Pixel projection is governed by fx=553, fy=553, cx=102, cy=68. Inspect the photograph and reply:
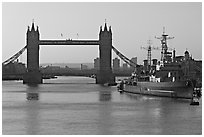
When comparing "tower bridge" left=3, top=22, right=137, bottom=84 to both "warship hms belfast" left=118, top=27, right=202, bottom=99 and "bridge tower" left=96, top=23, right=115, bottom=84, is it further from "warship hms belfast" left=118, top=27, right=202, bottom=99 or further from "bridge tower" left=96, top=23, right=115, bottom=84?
"warship hms belfast" left=118, top=27, right=202, bottom=99

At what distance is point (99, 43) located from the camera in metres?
78.2

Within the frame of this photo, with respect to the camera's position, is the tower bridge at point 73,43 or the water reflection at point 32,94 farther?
the tower bridge at point 73,43

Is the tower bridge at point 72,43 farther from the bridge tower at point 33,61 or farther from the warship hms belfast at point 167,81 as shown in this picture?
the warship hms belfast at point 167,81

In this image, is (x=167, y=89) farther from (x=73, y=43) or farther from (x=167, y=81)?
(x=73, y=43)

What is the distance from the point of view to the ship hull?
3650 centimetres

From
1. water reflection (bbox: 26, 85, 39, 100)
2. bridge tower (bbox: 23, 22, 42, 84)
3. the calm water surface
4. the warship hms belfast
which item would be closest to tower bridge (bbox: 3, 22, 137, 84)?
bridge tower (bbox: 23, 22, 42, 84)

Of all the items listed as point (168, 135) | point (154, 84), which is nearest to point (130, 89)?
point (154, 84)

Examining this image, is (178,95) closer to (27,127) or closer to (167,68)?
(167,68)

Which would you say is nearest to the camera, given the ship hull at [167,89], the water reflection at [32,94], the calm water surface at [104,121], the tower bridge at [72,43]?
the calm water surface at [104,121]

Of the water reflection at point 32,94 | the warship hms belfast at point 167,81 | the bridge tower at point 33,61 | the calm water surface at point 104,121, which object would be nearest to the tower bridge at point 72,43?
the bridge tower at point 33,61

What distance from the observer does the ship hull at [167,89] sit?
3650 centimetres

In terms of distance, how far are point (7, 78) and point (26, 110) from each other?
284 feet

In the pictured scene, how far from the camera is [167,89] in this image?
38.3 meters

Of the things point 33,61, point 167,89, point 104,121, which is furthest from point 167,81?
point 33,61
